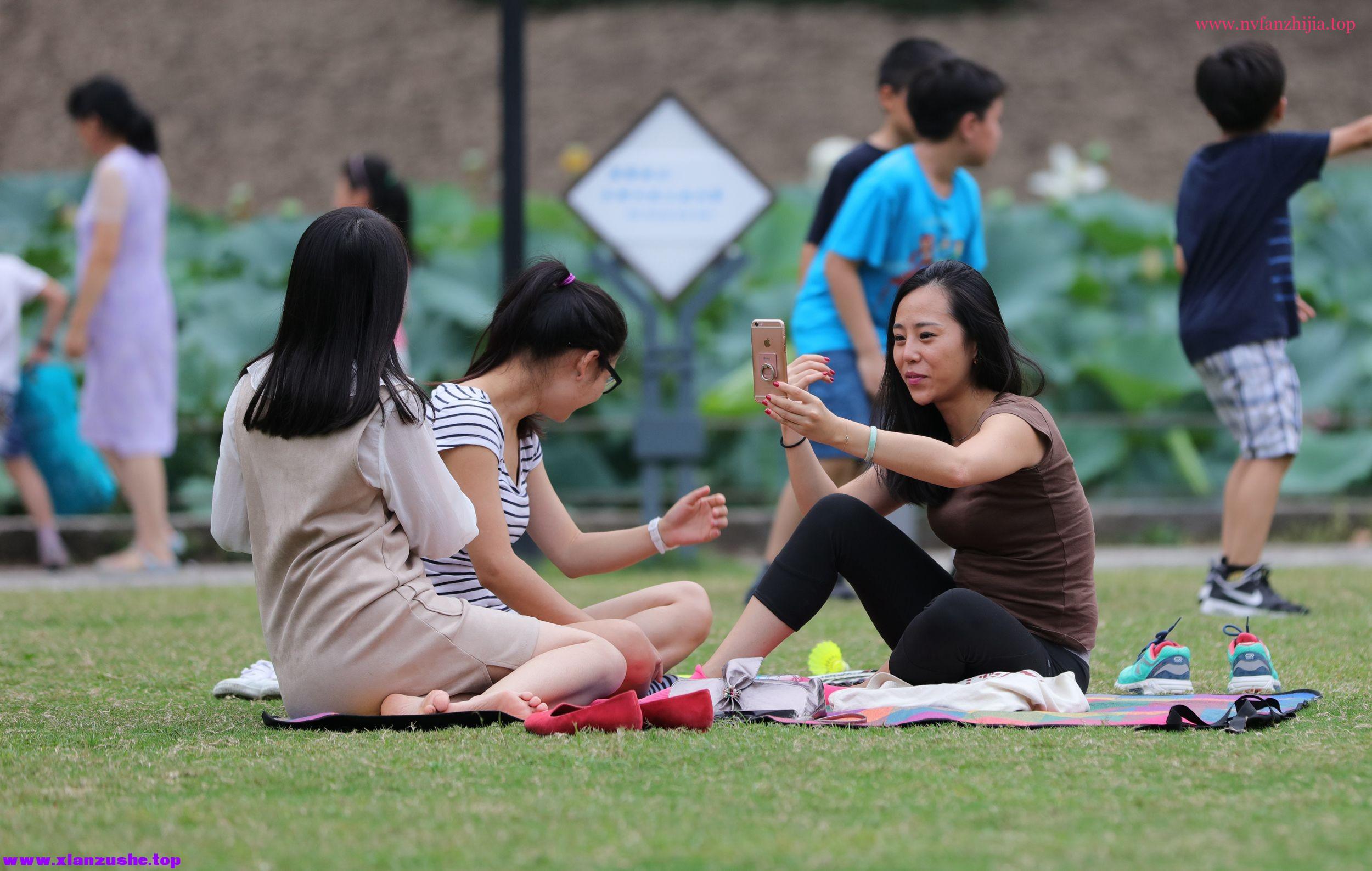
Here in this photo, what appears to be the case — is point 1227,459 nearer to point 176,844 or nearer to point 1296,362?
point 1296,362

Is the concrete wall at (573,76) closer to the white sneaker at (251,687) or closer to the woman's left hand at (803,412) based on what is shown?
the white sneaker at (251,687)

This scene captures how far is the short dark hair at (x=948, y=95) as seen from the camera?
450 centimetres

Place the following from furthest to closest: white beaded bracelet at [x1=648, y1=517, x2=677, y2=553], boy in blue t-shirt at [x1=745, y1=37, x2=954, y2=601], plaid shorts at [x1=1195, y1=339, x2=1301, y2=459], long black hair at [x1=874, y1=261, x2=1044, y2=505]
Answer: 1. boy in blue t-shirt at [x1=745, y1=37, x2=954, y2=601]
2. plaid shorts at [x1=1195, y1=339, x2=1301, y2=459]
3. white beaded bracelet at [x1=648, y1=517, x2=677, y2=553]
4. long black hair at [x1=874, y1=261, x2=1044, y2=505]

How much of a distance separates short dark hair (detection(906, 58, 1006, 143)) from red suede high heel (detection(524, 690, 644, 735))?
8.26 feet

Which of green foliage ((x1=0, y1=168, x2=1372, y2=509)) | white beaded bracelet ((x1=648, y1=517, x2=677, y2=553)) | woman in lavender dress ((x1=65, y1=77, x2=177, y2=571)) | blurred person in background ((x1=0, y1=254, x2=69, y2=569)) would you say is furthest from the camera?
green foliage ((x1=0, y1=168, x2=1372, y2=509))

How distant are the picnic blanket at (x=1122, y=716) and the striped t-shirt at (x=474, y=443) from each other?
650mm

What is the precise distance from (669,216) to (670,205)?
0.14ft

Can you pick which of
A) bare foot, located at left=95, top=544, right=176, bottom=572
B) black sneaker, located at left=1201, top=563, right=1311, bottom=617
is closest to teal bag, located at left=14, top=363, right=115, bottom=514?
bare foot, located at left=95, top=544, right=176, bottom=572

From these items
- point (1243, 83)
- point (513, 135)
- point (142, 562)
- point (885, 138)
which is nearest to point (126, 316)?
point (142, 562)

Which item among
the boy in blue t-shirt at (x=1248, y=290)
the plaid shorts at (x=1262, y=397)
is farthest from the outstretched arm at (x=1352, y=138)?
the plaid shorts at (x=1262, y=397)

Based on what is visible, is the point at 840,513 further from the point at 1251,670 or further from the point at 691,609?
the point at 1251,670

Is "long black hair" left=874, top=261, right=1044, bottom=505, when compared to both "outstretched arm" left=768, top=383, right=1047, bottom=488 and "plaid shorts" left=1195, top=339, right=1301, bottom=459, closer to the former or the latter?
"outstretched arm" left=768, top=383, right=1047, bottom=488

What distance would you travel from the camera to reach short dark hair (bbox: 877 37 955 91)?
192 inches

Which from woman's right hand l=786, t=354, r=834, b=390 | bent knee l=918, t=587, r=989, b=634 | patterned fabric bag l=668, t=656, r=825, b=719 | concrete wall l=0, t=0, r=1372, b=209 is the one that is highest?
concrete wall l=0, t=0, r=1372, b=209
